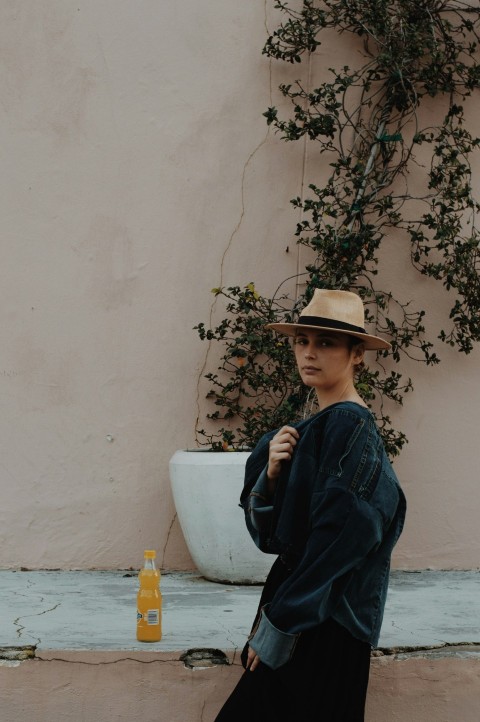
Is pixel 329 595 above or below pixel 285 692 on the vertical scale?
above

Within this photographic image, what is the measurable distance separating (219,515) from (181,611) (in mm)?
732

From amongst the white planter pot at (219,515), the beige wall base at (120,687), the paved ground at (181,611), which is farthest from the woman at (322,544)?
the white planter pot at (219,515)

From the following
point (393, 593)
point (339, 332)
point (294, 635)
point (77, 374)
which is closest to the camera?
point (294, 635)

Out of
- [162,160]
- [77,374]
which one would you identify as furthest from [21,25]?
[77,374]

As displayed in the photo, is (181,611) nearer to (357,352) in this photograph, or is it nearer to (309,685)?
(309,685)

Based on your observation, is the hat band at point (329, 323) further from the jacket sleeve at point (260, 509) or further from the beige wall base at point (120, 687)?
the beige wall base at point (120, 687)

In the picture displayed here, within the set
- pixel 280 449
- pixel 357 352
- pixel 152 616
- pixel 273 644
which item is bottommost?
pixel 152 616

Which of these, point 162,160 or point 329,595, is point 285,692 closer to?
point 329,595

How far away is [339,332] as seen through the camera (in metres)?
2.62

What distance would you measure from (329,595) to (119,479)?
3.06 m

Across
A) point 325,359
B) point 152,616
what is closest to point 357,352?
point 325,359

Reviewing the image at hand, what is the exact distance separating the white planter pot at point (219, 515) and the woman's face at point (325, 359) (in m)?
2.14

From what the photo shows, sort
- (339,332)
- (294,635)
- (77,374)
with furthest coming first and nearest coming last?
(77,374), (339,332), (294,635)

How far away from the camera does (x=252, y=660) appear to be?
2.47 metres
